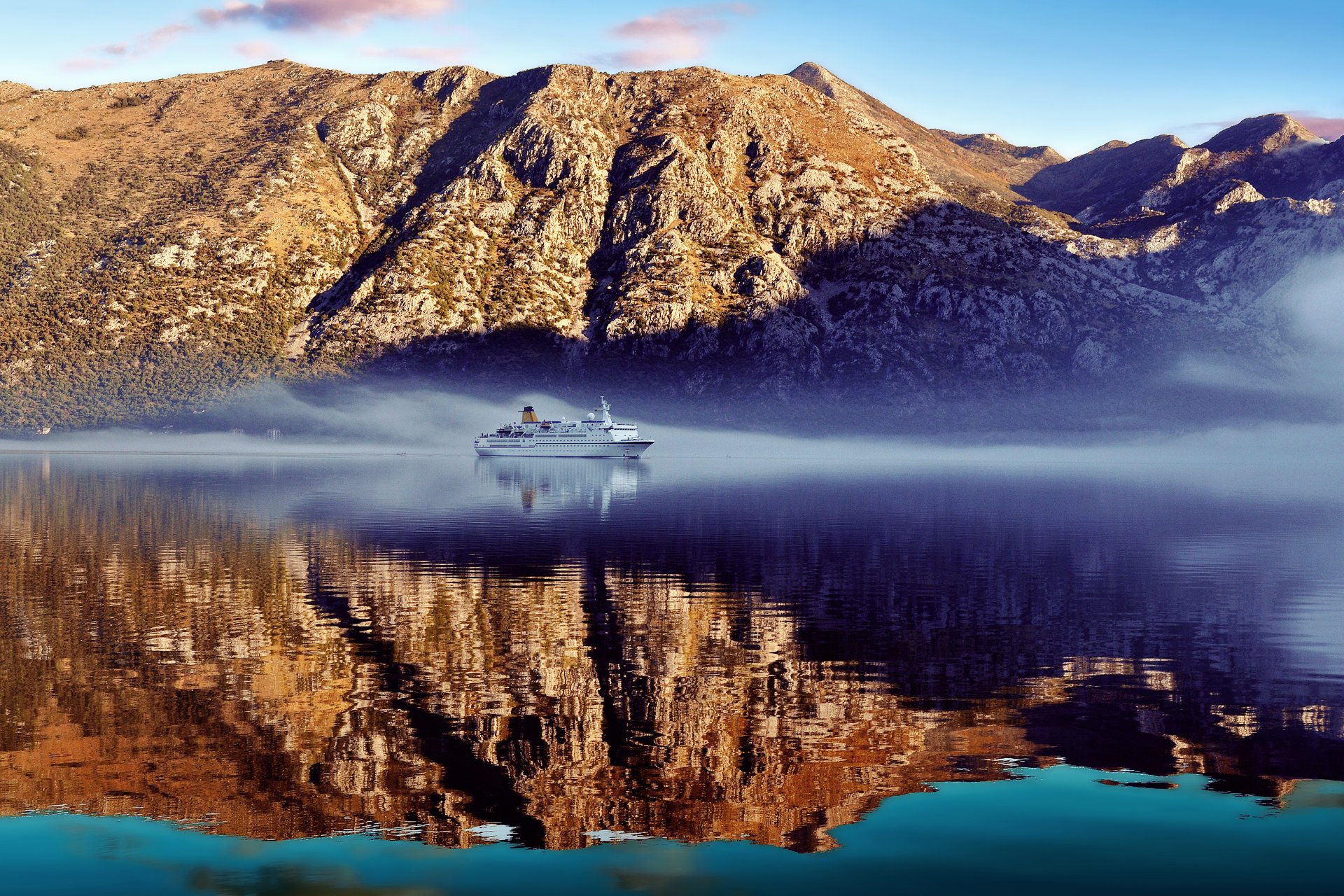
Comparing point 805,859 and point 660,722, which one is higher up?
point 660,722

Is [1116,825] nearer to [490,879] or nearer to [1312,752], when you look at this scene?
[1312,752]

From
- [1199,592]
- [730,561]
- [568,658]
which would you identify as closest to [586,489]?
[730,561]

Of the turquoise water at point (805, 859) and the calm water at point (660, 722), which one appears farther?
the calm water at point (660, 722)

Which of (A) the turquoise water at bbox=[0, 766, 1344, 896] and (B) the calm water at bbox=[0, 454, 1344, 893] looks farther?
(B) the calm water at bbox=[0, 454, 1344, 893]

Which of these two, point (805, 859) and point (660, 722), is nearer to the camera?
point (805, 859)
